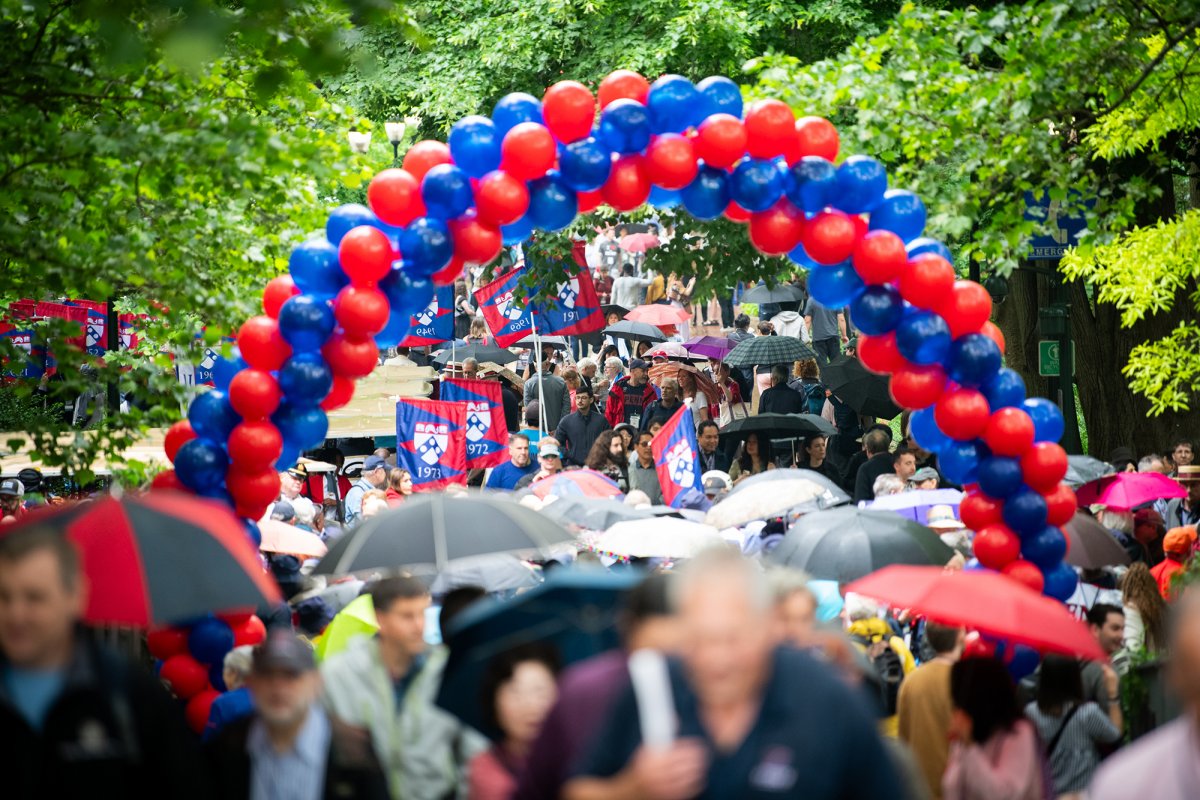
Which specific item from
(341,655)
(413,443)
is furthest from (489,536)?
(413,443)

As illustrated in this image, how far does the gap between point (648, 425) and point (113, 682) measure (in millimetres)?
15622

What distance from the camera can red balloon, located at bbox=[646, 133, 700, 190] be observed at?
10422mm

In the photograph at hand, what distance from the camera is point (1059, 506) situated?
10586mm

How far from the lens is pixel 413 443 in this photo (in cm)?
1684

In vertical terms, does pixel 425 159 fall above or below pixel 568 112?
below

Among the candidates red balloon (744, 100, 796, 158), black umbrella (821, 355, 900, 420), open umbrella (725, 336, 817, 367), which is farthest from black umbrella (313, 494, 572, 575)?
open umbrella (725, 336, 817, 367)

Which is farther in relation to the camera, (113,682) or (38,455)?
(38,455)

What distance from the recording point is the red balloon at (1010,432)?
1044 cm

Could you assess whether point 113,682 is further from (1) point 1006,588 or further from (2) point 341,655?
(1) point 1006,588

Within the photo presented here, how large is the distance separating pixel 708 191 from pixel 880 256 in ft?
3.96

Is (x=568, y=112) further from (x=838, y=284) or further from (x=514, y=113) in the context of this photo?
(x=838, y=284)

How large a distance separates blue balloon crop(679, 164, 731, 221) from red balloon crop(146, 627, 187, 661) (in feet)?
14.0

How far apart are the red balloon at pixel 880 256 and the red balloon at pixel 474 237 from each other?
7.79 feet

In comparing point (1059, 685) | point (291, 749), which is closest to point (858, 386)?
point (1059, 685)
